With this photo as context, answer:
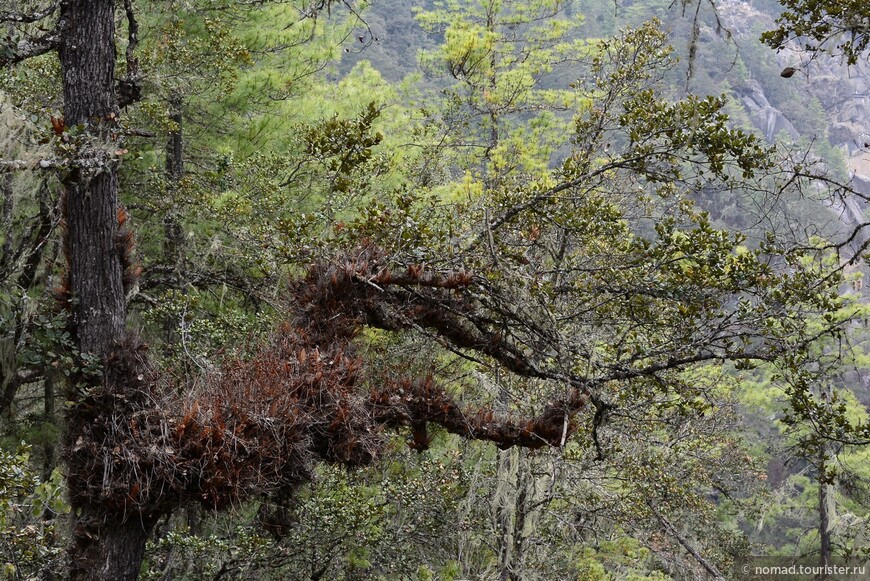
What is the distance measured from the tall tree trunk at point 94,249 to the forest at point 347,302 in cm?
2

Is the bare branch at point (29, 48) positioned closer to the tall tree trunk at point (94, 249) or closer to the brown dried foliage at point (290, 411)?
the tall tree trunk at point (94, 249)

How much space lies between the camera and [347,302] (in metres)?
4.50

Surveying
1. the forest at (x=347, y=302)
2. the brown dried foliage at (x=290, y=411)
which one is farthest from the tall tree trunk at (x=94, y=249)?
the brown dried foliage at (x=290, y=411)

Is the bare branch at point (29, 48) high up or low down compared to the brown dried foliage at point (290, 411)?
up

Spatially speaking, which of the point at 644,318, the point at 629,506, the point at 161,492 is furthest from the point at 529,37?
the point at 161,492

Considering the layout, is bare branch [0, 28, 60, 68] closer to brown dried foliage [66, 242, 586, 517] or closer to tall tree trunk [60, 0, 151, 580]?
tall tree trunk [60, 0, 151, 580]

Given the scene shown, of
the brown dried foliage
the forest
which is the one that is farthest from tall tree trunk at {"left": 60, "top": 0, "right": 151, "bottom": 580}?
the brown dried foliage

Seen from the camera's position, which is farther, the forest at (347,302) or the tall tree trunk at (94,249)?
the tall tree trunk at (94,249)

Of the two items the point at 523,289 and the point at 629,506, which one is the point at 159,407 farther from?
the point at 629,506

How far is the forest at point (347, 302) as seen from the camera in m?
3.97

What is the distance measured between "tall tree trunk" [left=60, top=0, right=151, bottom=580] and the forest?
0.02 m

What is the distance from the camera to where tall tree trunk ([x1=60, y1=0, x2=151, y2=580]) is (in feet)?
13.8

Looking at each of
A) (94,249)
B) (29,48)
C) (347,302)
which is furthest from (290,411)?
(29,48)

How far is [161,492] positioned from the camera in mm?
3885
